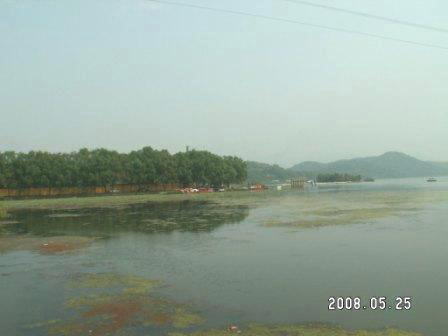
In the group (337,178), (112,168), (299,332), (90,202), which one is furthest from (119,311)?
(337,178)

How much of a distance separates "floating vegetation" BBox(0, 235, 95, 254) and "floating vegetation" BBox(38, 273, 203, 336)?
6220 millimetres

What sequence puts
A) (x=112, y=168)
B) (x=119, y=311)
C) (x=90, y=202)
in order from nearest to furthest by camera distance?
1. (x=119, y=311)
2. (x=90, y=202)
3. (x=112, y=168)

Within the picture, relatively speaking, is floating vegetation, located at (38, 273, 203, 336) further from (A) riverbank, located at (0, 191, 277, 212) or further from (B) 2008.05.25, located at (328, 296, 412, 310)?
(A) riverbank, located at (0, 191, 277, 212)

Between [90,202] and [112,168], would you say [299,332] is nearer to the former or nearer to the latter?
[90,202]

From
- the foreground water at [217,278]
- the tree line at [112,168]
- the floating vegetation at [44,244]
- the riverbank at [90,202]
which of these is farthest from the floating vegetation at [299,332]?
the tree line at [112,168]

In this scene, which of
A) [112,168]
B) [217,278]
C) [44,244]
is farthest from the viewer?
[112,168]

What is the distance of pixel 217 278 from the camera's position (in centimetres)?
1147

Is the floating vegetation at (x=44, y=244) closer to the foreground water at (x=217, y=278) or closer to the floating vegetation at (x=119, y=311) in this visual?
the foreground water at (x=217, y=278)

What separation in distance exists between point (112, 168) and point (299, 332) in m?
72.4

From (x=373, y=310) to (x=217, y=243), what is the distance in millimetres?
9340

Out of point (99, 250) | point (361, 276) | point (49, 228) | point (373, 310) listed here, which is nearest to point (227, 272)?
point (361, 276)

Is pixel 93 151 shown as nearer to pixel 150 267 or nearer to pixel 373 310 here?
pixel 150 267

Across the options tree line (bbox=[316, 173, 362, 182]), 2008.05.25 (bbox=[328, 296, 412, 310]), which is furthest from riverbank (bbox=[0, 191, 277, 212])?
tree line (bbox=[316, 173, 362, 182])

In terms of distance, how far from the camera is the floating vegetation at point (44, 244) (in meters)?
17.0
